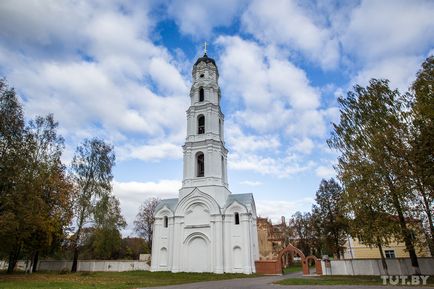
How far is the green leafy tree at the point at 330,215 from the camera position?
121 ft

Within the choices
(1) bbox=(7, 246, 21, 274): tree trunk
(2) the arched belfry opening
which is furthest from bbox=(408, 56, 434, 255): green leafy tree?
(1) bbox=(7, 246, 21, 274): tree trunk

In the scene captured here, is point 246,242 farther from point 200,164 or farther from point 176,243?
point 200,164

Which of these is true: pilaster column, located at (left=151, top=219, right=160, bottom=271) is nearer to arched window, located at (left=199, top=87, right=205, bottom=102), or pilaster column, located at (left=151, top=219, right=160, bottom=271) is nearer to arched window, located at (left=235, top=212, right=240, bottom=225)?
arched window, located at (left=235, top=212, right=240, bottom=225)

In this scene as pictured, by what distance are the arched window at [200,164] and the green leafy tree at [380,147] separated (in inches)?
654

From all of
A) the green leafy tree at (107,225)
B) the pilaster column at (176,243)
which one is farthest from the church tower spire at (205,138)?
the green leafy tree at (107,225)

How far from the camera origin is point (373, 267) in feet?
87.3

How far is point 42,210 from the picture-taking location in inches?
978

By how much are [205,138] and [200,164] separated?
3.15 m

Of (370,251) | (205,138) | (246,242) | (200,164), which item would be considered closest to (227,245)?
(246,242)

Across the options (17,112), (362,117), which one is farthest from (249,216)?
(17,112)

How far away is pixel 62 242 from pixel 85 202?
16.5 feet

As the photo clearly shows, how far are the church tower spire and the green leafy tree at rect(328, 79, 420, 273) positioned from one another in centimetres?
1480

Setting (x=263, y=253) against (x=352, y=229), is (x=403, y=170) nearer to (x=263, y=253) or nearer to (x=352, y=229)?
(x=352, y=229)

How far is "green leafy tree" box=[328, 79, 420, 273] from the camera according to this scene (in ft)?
65.2
